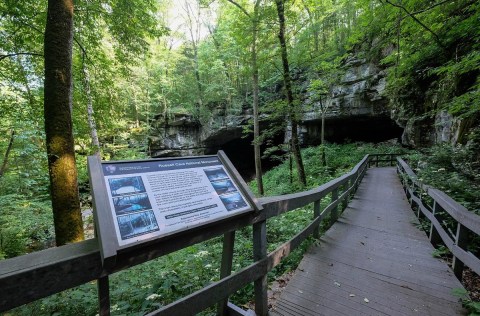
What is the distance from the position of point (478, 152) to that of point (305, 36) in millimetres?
9642

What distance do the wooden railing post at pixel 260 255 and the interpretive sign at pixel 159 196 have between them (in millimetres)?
310

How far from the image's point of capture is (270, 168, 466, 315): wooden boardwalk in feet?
8.09

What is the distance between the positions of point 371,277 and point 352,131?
22.4 m

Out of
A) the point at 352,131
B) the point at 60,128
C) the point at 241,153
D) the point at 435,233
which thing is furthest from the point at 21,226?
the point at 352,131

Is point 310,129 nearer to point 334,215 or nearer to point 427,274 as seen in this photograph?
point 334,215

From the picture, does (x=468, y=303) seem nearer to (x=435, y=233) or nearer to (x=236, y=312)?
(x=435, y=233)

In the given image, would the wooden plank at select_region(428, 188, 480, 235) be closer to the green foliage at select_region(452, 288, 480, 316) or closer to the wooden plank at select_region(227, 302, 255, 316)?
the green foliage at select_region(452, 288, 480, 316)

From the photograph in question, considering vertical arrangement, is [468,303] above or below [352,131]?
below

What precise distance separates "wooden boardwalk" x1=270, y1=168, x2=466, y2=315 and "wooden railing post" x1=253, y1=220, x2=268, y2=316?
11.6 inches

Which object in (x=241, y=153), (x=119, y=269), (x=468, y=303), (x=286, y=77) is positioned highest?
(x=286, y=77)

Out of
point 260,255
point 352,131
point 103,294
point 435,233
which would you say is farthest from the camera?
point 352,131

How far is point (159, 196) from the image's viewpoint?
1500mm

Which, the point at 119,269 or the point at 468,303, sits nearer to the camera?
the point at 119,269

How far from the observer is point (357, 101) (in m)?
18.2
